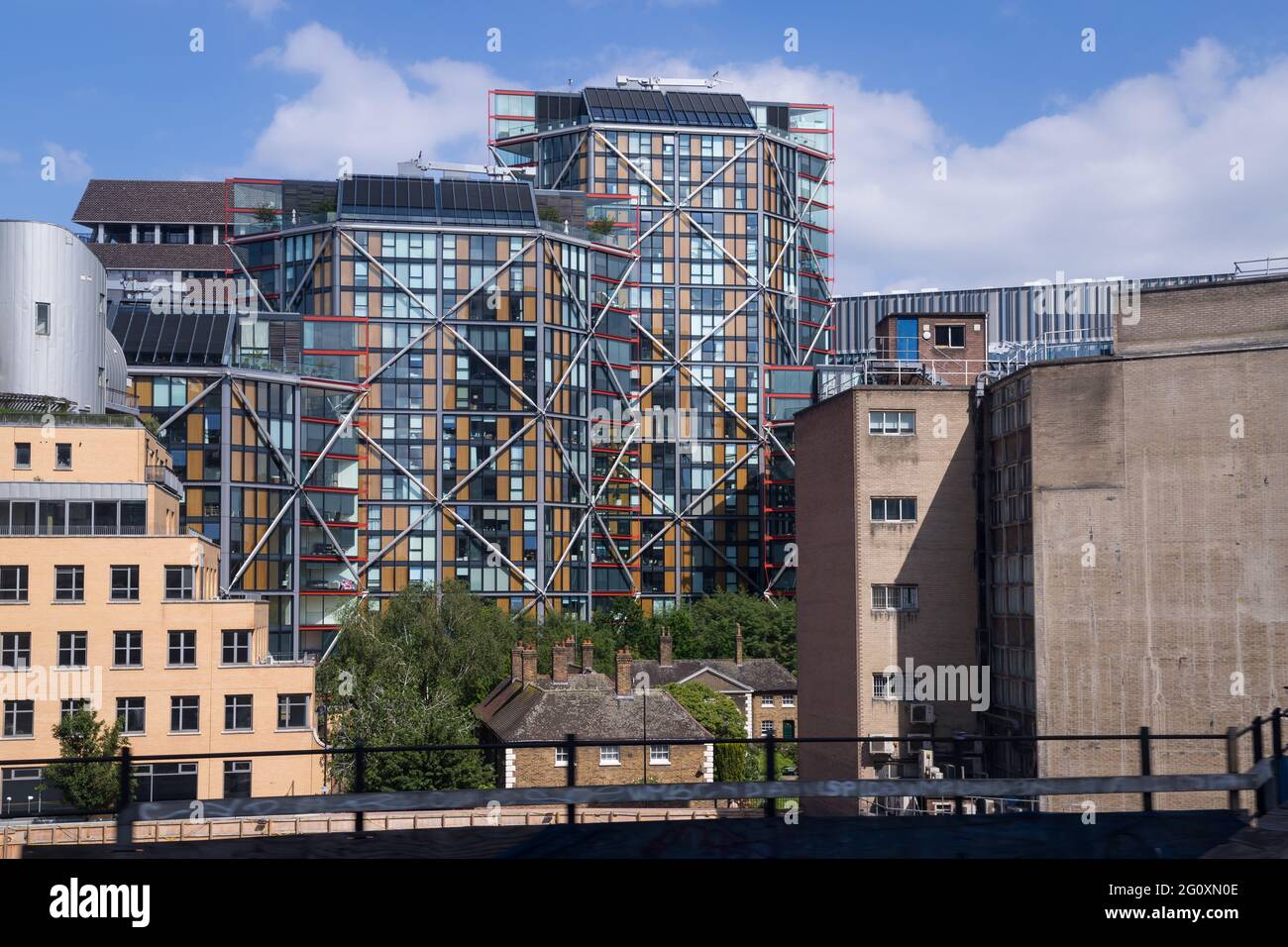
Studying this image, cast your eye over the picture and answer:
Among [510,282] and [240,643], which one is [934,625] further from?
[510,282]

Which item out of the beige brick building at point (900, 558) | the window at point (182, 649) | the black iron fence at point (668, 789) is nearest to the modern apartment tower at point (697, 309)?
the beige brick building at point (900, 558)

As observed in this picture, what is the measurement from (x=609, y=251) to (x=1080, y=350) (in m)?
45.3

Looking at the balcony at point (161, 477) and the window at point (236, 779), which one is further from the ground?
the balcony at point (161, 477)

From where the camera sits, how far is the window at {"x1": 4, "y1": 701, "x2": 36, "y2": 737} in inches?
2085

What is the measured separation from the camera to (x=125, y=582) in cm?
5641

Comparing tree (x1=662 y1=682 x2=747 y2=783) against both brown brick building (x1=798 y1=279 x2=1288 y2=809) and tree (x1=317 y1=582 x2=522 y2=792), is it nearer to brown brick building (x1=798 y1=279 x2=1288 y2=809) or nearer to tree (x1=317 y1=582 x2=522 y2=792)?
tree (x1=317 y1=582 x2=522 y2=792)

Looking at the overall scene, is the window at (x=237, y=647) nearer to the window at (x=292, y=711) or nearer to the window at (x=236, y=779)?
the window at (x=292, y=711)

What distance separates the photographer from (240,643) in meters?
57.9

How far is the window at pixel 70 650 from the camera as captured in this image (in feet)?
180

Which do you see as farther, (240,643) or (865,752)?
Answer: (240,643)

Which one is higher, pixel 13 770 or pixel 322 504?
pixel 322 504

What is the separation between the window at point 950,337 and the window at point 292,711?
33008mm

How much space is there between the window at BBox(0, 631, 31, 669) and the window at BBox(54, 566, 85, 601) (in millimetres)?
2086
